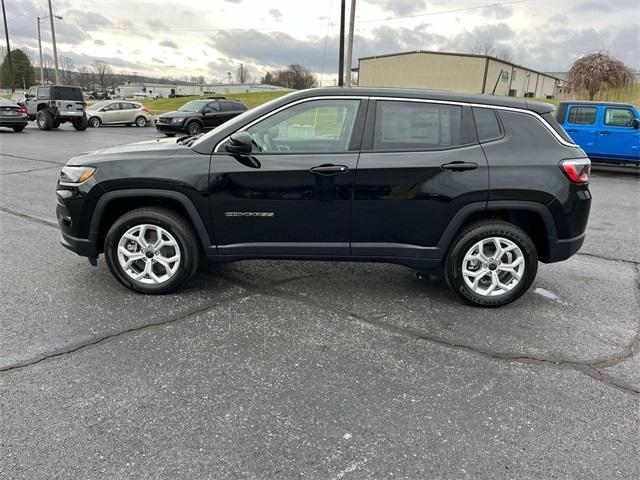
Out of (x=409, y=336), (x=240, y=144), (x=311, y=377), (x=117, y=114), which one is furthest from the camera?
(x=117, y=114)

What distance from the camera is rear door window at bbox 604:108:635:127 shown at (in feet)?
41.7

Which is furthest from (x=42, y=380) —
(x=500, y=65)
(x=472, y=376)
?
(x=500, y=65)

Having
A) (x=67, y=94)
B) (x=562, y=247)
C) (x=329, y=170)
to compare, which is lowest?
(x=562, y=247)

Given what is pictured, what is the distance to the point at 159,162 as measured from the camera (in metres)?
3.89

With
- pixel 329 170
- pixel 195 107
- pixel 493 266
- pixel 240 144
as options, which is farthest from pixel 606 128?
pixel 195 107

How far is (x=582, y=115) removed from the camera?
1323 centimetres

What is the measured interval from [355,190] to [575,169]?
1.78 m

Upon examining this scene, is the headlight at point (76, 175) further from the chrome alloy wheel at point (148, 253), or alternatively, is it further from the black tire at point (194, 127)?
the black tire at point (194, 127)

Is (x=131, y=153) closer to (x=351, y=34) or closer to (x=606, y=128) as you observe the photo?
(x=606, y=128)

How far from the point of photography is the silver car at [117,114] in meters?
25.2

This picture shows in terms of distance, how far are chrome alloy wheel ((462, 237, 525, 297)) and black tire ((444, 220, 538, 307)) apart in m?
0.03

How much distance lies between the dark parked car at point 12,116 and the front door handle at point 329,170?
68.7ft

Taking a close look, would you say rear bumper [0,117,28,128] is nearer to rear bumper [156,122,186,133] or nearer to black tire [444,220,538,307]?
rear bumper [156,122,186,133]

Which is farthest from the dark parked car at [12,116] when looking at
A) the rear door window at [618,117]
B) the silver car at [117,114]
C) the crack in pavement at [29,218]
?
the rear door window at [618,117]
